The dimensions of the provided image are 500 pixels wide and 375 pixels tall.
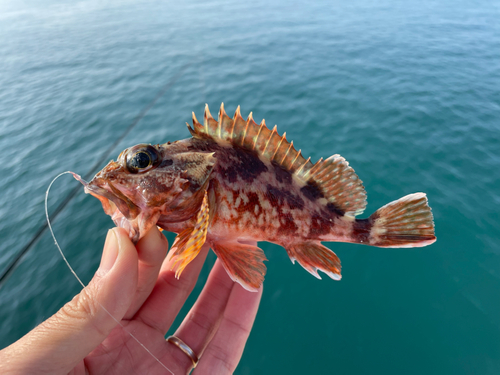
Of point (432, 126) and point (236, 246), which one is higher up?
point (236, 246)

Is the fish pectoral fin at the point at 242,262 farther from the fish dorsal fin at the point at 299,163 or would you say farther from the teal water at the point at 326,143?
the teal water at the point at 326,143

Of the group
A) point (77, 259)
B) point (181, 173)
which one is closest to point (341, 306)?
point (181, 173)

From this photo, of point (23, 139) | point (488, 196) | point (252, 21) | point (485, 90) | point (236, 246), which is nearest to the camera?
point (236, 246)

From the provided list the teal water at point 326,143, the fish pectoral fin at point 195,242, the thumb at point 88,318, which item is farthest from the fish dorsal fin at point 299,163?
the teal water at point 326,143

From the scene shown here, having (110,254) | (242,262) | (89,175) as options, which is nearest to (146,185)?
(110,254)

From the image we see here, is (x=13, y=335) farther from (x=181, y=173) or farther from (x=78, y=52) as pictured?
(x=78, y=52)

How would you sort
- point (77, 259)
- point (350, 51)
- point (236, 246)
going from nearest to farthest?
1. point (236, 246)
2. point (77, 259)
3. point (350, 51)

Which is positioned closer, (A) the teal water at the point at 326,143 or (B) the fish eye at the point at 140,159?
(B) the fish eye at the point at 140,159
